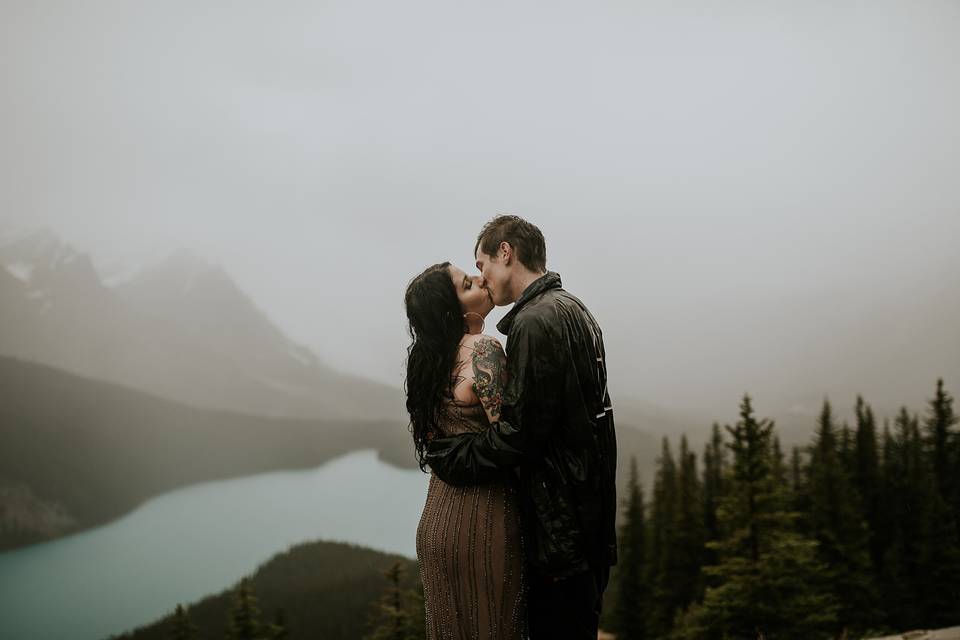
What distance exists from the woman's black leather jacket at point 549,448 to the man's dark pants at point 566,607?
0.43 feet

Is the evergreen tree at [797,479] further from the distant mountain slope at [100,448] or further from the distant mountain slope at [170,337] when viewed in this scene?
the distant mountain slope at [100,448]

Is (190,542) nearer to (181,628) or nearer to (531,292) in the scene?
(181,628)

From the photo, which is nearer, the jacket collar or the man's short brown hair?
the jacket collar

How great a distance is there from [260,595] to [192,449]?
312 inches

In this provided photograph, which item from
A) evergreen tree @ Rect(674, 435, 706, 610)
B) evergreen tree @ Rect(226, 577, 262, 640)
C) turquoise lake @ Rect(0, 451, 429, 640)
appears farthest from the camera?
evergreen tree @ Rect(674, 435, 706, 610)

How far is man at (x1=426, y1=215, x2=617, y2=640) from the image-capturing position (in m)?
2.59

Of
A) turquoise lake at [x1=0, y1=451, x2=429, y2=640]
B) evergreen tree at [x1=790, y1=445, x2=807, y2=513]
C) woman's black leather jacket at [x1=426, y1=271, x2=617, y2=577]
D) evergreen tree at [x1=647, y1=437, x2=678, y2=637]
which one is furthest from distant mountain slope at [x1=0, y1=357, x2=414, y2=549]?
evergreen tree at [x1=790, y1=445, x2=807, y2=513]

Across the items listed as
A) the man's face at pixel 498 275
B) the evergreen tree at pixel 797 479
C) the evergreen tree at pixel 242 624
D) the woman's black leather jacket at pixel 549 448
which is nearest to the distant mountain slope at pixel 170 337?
the evergreen tree at pixel 242 624

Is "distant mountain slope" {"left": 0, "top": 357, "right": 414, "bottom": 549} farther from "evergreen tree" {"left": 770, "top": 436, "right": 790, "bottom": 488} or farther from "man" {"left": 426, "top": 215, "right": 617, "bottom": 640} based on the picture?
"man" {"left": 426, "top": 215, "right": 617, "bottom": 640}

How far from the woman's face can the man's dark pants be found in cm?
147

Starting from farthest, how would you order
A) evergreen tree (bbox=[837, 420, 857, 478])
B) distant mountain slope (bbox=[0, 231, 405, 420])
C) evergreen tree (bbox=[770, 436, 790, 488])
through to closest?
evergreen tree (bbox=[837, 420, 857, 478]) → distant mountain slope (bbox=[0, 231, 405, 420]) → evergreen tree (bbox=[770, 436, 790, 488])

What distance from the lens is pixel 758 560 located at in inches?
494

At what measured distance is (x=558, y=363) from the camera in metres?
2.64

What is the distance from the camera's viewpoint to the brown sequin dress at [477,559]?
276 cm
